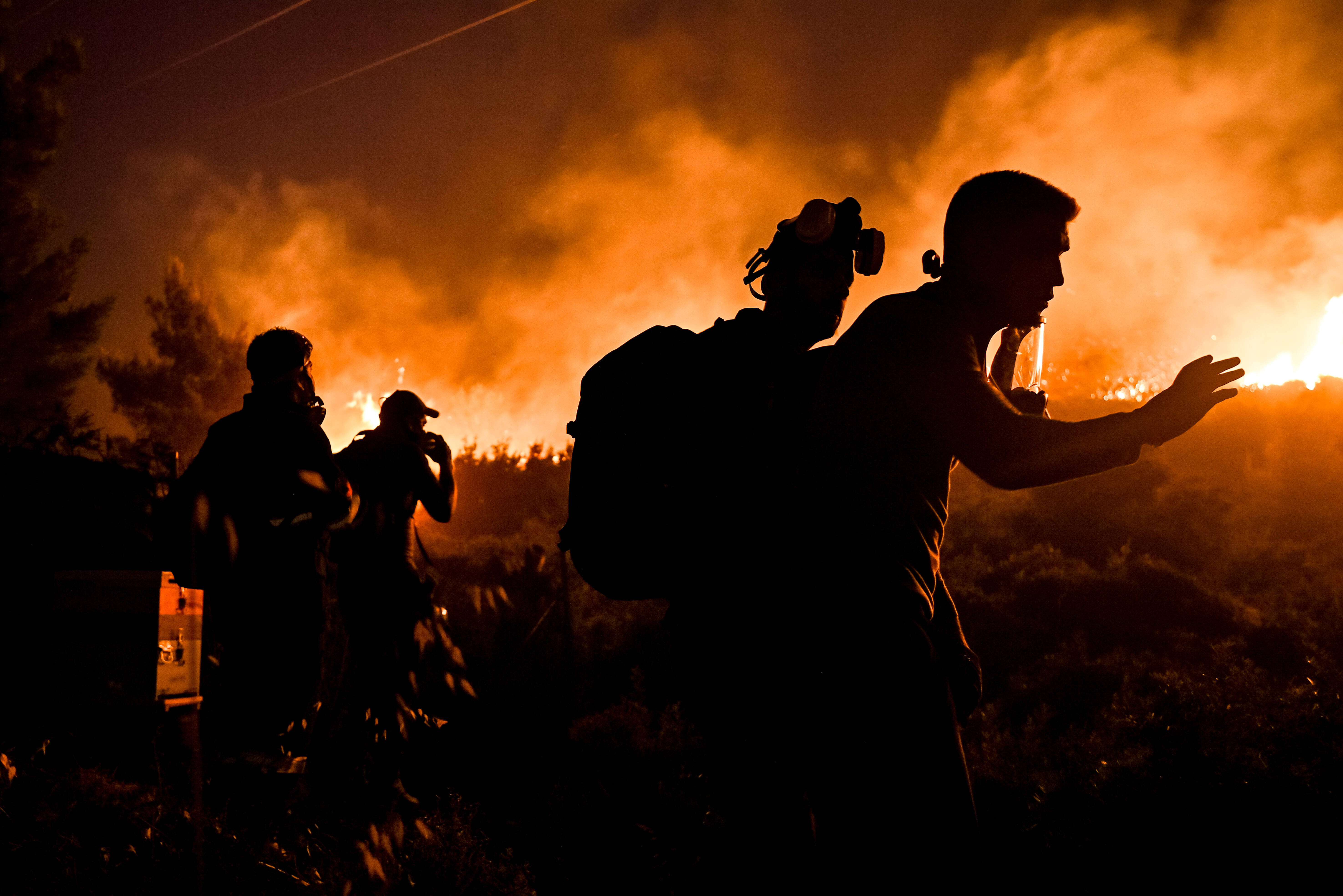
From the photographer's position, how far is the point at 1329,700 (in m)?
4.51

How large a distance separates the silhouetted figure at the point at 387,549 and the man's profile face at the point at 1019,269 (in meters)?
3.74

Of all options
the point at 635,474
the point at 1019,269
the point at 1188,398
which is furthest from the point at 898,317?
the point at 635,474

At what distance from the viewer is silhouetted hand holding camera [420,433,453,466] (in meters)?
5.53

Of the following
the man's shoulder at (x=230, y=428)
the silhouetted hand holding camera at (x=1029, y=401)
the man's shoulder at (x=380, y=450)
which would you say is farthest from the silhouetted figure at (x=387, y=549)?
the silhouetted hand holding camera at (x=1029, y=401)

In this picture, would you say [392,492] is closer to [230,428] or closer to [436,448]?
[436,448]

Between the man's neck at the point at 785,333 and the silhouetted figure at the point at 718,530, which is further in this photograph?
the man's neck at the point at 785,333

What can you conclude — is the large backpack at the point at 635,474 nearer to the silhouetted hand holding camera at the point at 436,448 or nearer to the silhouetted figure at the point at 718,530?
the silhouetted figure at the point at 718,530

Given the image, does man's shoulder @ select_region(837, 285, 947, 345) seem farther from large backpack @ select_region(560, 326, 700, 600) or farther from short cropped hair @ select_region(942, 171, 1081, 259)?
large backpack @ select_region(560, 326, 700, 600)

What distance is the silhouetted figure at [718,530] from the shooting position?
194cm

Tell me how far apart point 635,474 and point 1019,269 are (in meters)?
1.24

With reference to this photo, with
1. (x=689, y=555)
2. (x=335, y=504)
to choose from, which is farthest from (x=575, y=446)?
(x=335, y=504)

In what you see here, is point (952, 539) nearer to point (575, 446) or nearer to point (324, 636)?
point (324, 636)

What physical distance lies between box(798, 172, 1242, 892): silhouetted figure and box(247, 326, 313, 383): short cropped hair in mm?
3129

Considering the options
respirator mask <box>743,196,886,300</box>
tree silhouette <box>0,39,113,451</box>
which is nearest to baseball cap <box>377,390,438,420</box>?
respirator mask <box>743,196,886,300</box>
